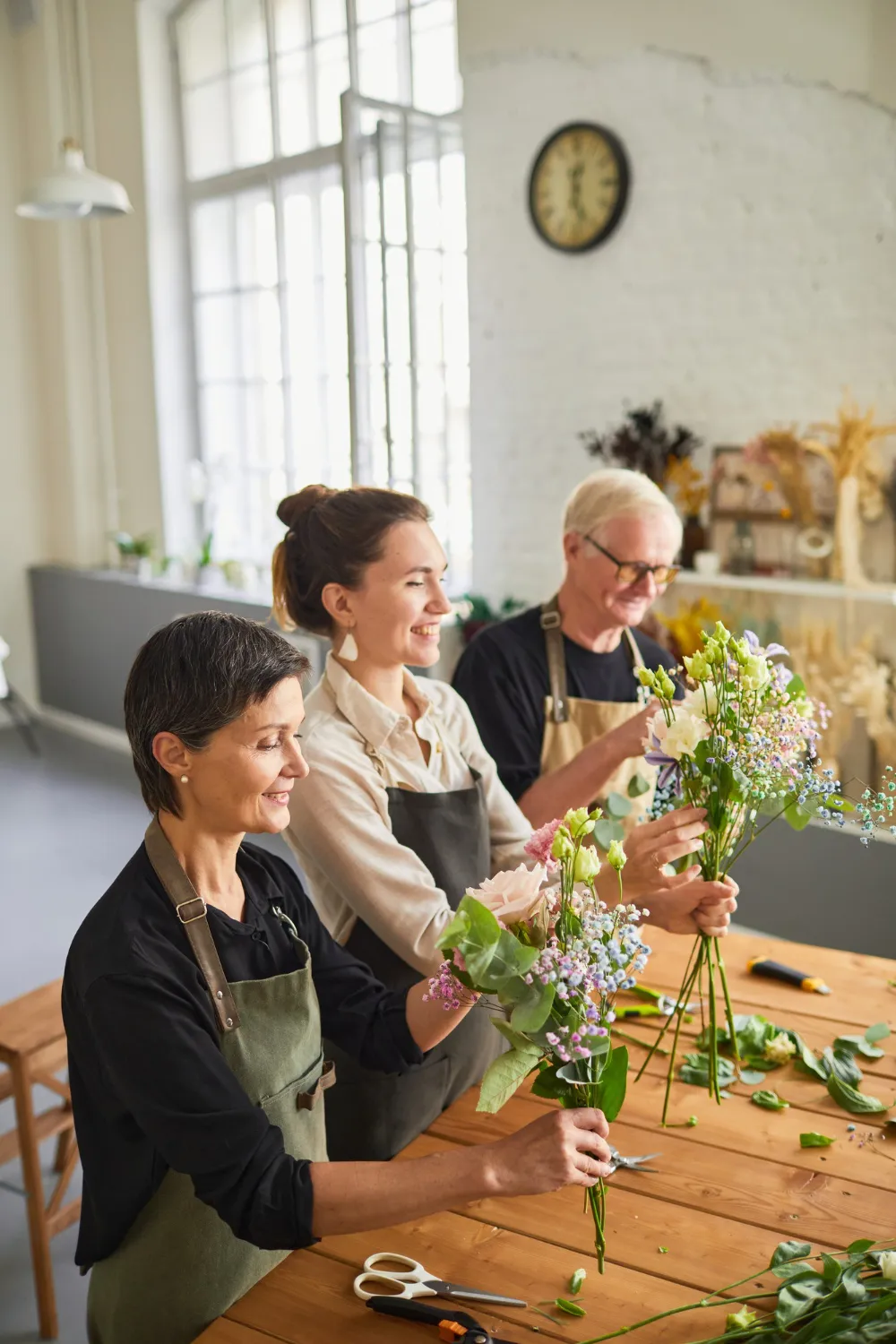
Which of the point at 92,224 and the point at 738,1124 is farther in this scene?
the point at 92,224

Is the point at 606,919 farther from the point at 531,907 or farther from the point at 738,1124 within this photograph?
the point at 738,1124

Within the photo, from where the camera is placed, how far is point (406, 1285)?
1.31m

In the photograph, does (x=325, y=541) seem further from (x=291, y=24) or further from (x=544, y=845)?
(x=291, y=24)

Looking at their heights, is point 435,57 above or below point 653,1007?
above

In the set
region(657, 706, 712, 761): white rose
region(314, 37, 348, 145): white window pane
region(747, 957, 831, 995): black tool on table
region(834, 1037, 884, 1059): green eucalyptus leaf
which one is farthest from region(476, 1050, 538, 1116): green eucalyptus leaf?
region(314, 37, 348, 145): white window pane

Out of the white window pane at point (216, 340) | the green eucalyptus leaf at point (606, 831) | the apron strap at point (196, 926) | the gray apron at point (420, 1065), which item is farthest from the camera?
the white window pane at point (216, 340)

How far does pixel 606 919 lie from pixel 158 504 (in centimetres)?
674

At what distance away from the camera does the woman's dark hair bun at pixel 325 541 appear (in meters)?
1.98

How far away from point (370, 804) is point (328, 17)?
18.7 feet

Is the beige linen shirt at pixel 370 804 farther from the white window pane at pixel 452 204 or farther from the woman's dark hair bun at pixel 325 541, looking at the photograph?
the white window pane at pixel 452 204

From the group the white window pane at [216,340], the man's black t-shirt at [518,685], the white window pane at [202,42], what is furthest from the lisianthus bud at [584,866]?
the white window pane at [202,42]

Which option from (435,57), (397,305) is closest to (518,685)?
(397,305)

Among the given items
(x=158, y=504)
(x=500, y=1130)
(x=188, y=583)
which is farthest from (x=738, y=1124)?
(x=158, y=504)

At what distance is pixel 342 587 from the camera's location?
6.51 ft
